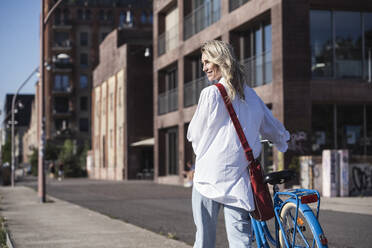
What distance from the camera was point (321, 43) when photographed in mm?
24625

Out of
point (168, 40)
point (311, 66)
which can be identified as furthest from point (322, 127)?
point (168, 40)

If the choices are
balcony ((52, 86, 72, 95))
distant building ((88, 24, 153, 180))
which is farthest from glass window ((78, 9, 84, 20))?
distant building ((88, 24, 153, 180))

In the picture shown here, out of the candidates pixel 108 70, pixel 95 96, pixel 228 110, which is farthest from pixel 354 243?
pixel 95 96

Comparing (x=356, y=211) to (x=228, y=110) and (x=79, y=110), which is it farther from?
(x=79, y=110)

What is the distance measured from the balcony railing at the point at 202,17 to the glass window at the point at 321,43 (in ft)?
22.7

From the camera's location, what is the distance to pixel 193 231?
1113 cm

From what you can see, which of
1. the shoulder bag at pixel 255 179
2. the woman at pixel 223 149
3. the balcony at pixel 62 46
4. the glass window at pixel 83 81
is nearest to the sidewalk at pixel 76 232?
the woman at pixel 223 149

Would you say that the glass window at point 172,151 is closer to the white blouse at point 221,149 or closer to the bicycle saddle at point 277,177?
the bicycle saddle at point 277,177

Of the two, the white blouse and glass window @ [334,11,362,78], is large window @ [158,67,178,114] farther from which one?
the white blouse

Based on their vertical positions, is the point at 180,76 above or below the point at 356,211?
above

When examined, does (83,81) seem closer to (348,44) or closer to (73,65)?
(73,65)

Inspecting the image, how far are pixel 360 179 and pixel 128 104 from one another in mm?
31904

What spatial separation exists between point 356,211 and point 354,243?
618 centimetres

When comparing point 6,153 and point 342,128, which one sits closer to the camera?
point 342,128
